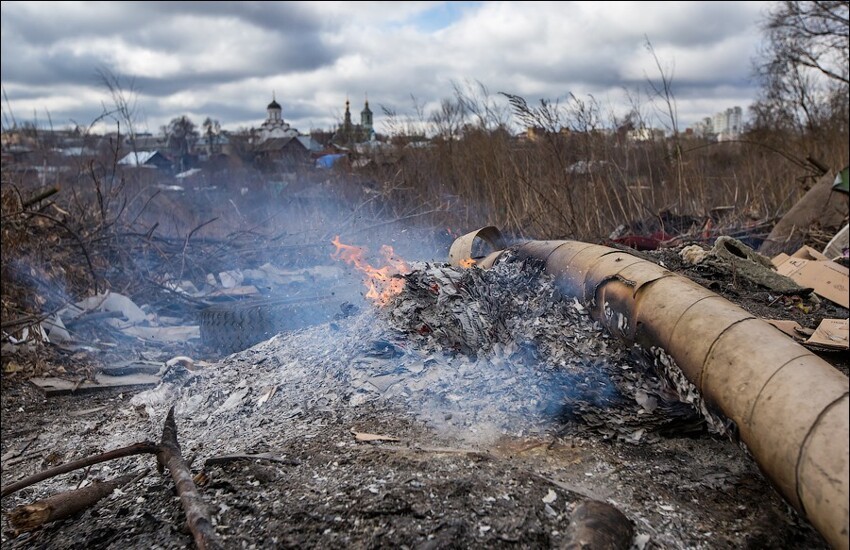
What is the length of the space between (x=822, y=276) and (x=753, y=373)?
12.6 ft

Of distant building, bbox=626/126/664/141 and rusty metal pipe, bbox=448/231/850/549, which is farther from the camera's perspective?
distant building, bbox=626/126/664/141

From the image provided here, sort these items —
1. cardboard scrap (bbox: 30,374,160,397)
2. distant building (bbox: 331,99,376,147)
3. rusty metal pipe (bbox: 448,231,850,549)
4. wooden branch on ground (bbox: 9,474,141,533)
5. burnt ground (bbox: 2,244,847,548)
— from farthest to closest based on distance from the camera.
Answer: distant building (bbox: 331,99,376,147) → cardboard scrap (bbox: 30,374,160,397) → wooden branch on ground (bbox: 9,474,141,533) → burnt ground (bbox: 2,244,847,548) → rusty metal pipe (bbox: 448,231,850,549)

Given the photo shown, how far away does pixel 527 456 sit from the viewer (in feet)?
9.30

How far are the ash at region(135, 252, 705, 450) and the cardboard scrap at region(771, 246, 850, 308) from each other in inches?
114

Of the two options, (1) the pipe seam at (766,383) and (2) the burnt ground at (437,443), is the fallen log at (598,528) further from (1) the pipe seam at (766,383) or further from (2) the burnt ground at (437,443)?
(1) the pipe seam at (766,383)

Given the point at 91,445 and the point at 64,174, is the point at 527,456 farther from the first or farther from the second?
the point at 64,174

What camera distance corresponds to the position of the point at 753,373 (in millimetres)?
2371

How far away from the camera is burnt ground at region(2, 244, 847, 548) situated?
2322 millimetres

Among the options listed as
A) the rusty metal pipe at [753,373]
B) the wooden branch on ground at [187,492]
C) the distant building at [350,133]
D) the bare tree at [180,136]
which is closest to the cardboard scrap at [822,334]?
the rusty metal pipe at [753,373]

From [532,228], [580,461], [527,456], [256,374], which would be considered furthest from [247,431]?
[532,228]

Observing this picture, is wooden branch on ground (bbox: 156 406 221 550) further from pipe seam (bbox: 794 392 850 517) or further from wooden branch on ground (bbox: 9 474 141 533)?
pipe seam (bbox: 794 392 850 517)

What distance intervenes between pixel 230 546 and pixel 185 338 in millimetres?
5319

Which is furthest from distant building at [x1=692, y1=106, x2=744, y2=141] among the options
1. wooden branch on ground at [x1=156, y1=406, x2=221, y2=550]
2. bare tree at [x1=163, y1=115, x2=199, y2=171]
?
bare tree at [x1=163, y1=115, x2=199, y2=171]

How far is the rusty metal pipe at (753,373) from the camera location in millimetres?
1892
